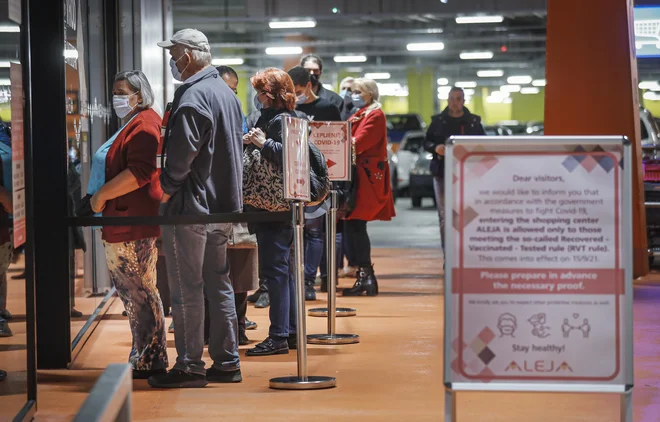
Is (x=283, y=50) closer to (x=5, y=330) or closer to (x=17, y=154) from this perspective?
(x=17, y=154)

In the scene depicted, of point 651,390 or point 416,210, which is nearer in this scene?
→ point 651,390

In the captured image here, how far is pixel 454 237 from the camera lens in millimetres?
3742

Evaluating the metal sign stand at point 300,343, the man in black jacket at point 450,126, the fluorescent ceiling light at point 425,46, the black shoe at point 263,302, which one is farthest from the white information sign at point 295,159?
the fluorescent ceiling light at point 425,46

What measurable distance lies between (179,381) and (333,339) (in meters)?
1.65

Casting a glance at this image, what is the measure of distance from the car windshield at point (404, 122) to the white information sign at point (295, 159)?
29.1 m

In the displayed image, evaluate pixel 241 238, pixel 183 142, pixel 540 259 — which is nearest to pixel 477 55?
pixel 241 238

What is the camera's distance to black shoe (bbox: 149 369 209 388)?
5816mm

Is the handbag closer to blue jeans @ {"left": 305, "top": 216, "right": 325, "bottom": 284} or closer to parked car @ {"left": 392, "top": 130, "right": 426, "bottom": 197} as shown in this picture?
blue jeans @ {"left": 305, "top": 216, "right": 325, "bottom": 284}

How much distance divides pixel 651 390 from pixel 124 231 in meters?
2.84

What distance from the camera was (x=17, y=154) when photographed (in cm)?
477

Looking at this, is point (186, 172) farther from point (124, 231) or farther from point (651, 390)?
point (651, 390)

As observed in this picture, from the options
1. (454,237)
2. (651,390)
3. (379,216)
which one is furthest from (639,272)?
(454,237)

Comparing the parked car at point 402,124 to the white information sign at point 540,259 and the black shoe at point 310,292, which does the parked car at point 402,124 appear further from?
the white information sign at point 540,259

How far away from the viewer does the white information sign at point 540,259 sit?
12.2 ft
